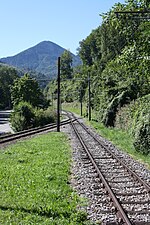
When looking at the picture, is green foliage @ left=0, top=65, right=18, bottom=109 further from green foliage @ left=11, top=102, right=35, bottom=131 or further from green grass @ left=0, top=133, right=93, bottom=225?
green grass @ left=0, top=133, right=93, bottom=225

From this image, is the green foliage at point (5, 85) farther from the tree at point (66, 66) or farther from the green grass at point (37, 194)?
the green grass at point (37, 194)

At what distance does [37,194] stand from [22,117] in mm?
42676

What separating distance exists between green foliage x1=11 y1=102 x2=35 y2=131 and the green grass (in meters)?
35.5

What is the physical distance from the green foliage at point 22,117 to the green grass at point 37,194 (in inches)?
1399

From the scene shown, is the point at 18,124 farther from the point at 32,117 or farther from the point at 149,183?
the point at 149,183

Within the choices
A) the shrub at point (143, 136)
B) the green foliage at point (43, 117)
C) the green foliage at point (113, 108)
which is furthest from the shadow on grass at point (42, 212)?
the green foliage at point (43, 117)

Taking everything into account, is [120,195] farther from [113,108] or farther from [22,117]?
[22,117]

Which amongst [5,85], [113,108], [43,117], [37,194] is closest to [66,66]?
[5,85]

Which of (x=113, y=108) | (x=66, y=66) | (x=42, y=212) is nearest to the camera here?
(x=42, y=212)

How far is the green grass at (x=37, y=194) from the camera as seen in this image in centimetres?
787

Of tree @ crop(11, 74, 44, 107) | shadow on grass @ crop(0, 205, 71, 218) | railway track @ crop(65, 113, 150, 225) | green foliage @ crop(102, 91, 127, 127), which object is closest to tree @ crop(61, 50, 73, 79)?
tree @ crop(11, 74, 44, 107)

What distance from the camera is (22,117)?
171 feet

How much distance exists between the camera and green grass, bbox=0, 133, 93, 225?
787 cm

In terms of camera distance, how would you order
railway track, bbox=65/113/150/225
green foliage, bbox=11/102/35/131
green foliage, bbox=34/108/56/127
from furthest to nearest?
green foliage, bbox=34/108/56/127 < green foliage, bbox=11/102/35/131 < railway track, bbox=65/113/150/225
